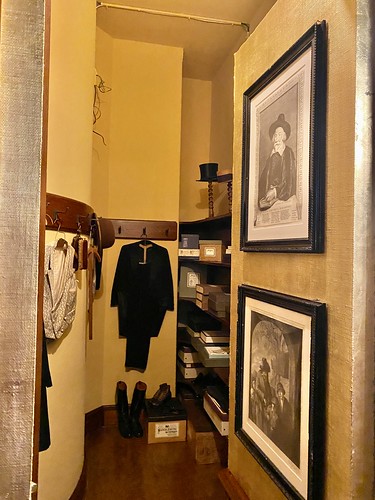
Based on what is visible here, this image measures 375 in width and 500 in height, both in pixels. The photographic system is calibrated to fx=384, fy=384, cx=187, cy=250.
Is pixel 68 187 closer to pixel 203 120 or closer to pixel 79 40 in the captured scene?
pixel 79 40

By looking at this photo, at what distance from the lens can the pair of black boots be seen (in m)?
2.85

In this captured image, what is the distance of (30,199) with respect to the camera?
1.93ft

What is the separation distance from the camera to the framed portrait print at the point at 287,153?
3.02ft

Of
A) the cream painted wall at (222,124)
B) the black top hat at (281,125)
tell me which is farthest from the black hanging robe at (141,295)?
the black top hat at (281,125)

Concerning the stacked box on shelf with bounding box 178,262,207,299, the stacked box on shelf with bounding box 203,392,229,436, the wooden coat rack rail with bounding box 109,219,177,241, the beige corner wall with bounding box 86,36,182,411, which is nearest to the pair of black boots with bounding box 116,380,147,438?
the beige corner wall with bounding box 86,36,182,411

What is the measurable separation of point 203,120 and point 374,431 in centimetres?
348

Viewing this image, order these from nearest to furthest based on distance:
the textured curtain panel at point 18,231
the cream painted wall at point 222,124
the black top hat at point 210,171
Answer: the textured curtain panel at point 18,231
the black top hat at point 210,171
the cream painted wall at point 222,124

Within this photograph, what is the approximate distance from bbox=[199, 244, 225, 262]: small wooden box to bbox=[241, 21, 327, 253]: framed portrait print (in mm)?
1391

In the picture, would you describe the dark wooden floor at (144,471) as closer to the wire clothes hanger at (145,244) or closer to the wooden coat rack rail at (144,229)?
the wire clothes hanger at (145,244)

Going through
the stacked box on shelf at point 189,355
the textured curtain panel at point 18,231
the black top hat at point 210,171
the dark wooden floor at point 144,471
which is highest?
the black top hat at point 210,171

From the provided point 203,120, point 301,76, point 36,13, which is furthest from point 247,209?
point 203,120

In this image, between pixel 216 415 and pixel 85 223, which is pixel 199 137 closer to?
pixel 85 223

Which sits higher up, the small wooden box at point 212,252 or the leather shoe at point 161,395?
the small wooden box at point 212,252

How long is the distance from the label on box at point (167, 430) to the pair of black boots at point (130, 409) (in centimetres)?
16
